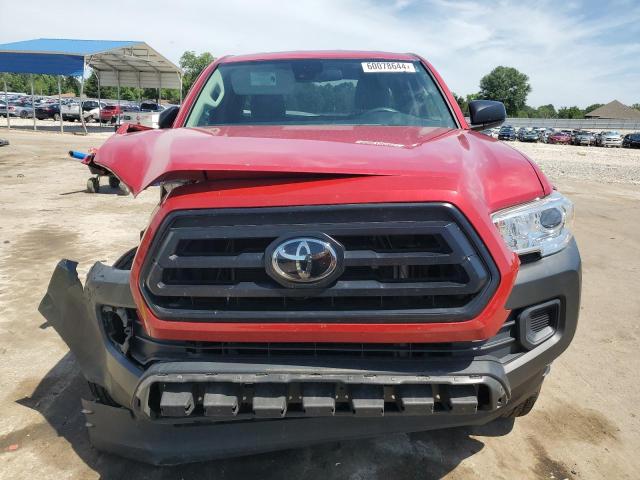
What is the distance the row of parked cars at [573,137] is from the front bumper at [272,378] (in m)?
45.4

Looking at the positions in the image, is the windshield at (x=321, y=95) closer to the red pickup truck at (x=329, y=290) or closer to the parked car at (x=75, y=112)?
the red pickup truck at (x=329, y=290)

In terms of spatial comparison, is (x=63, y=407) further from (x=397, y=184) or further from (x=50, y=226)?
(x=50, y=226)

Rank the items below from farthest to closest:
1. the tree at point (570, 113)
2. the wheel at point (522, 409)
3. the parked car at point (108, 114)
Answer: the tree at point (570, 113) → the parked car at point (108, 114) → the wheel at point (522, 409)

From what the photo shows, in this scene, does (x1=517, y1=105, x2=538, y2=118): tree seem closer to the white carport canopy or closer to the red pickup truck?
the white carport canopy

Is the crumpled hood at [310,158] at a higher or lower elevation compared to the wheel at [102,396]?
higher

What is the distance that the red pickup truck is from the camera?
69.6 inches

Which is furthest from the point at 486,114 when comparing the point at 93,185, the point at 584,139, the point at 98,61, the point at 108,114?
the point at 584,139

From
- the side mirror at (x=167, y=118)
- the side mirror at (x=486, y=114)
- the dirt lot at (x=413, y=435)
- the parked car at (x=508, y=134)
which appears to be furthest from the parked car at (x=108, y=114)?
the side mirror at (x=486, y=114)

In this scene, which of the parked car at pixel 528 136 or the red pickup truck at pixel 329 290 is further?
the parked car at pixel 528 136

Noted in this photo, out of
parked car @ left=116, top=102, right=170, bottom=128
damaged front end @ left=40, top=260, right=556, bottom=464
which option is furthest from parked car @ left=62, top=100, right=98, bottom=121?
damaged front end @ left=40, top=260, right=556, bottom=464

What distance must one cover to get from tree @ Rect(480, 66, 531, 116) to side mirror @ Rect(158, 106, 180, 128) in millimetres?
112606

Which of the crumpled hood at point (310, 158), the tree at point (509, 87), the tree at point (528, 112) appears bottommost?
the crumpled hood at point (310, 158)

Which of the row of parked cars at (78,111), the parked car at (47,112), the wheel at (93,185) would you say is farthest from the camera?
the parked car at (47,112)

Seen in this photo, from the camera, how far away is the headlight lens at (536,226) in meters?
1.97
